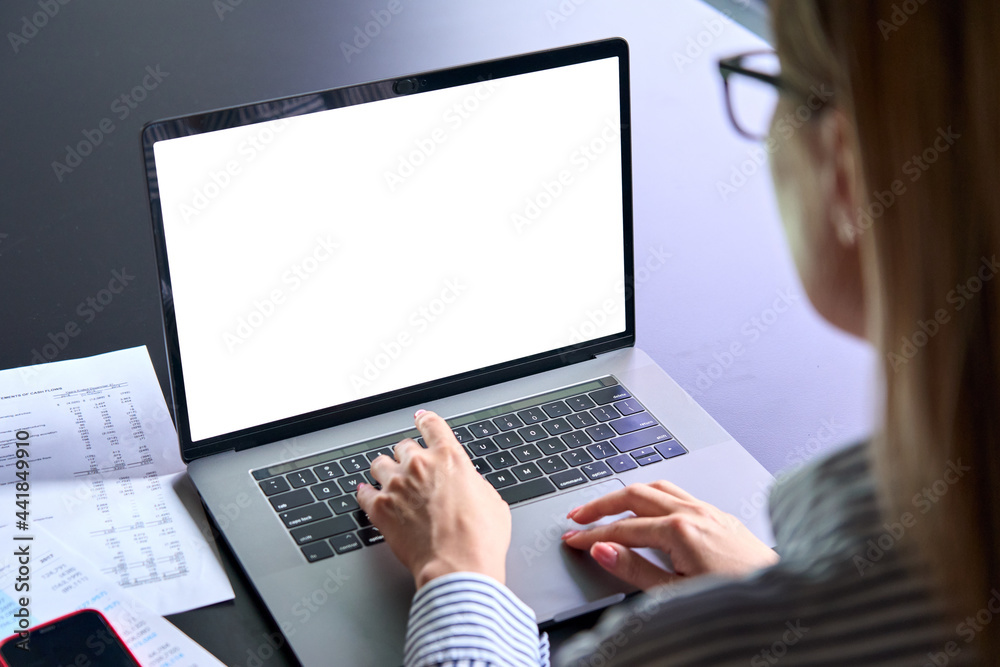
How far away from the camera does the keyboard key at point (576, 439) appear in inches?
37.3

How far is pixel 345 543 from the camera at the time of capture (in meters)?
0.82

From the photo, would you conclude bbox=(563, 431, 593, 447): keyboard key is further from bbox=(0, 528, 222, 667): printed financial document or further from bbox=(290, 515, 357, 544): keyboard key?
bbox=(0, 528, 222, 667): printed financial document

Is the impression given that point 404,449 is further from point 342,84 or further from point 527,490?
point 342,84

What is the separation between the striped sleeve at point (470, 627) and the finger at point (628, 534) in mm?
88

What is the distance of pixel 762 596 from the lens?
50cm

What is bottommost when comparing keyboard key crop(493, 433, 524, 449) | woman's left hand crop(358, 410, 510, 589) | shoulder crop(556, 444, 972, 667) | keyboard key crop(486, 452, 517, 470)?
keyboard key crop(486, 452, 517, 470)

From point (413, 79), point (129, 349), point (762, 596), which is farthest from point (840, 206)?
point (129, 349)

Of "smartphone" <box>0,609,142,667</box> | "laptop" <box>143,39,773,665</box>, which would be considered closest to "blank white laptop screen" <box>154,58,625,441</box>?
"laptop" <box>143,39,773,665</box>

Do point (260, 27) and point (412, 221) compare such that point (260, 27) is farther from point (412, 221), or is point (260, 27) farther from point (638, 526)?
point (638, 526)

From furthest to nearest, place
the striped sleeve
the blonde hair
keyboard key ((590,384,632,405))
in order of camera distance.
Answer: keyboard key ((590,384,632,405)) < the striped sleeve < the blonde hair

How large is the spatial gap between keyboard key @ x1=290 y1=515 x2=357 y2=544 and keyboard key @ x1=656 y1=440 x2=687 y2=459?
0.30m

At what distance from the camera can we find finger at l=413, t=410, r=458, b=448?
0.89 meters

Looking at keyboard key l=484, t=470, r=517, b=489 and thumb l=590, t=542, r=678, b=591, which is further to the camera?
keyboard key l=484, t=470, r=517, b=489

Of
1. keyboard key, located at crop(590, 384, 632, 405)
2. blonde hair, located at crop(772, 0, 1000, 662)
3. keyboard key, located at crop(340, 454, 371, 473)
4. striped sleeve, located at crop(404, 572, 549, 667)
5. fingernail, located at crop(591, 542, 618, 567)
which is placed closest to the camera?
blonde hair, located at crop(772, 0, 1000, 662)
